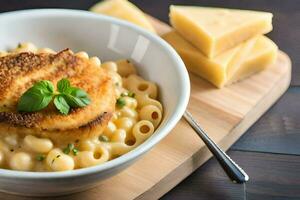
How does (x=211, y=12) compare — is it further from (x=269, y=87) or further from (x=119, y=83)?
(x=119, y=83)

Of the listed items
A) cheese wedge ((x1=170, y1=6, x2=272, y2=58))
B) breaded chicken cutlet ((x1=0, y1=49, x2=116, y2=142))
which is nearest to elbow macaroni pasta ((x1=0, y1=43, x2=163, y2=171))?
breaded chicken cutlet ((x1=0, y1=49, x2=116, y2=142))

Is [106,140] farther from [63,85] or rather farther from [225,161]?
[225,161]

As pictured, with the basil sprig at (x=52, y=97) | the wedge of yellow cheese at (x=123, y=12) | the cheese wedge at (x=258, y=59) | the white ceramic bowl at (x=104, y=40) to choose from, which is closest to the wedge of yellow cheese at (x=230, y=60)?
the cheese wedge at (x=258, y=59)

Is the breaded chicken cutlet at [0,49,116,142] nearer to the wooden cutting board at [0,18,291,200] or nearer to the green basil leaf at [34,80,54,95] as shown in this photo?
the green basil leaf at [34,80,54,95]

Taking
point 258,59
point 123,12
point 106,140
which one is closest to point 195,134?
point 106,140

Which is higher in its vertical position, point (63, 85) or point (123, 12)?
point (63, 85)

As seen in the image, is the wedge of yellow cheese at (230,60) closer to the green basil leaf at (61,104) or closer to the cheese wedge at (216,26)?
the cheese wedge at (216,26)

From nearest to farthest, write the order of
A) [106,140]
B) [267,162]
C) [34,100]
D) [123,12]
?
[34,100], [106,140], [267,162], [123,12]

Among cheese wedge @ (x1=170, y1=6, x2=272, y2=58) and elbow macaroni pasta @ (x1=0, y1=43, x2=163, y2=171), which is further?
cheese wedge @ (x1=170, y1=6, x2=272, y2=58)
